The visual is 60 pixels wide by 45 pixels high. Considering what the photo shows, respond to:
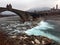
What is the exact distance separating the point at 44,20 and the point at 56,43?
11.9 m

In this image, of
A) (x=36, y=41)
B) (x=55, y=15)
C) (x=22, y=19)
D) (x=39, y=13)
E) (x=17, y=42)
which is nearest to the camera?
(x=17, y=42)

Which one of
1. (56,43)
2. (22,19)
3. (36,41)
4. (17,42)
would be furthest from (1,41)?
(22,19)

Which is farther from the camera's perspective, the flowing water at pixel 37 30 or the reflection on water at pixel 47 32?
the flowing water at pixel 37 30

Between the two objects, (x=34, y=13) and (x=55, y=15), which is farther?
(x=34, y=13)

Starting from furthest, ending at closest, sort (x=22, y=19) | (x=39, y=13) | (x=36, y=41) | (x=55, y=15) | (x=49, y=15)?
(x=22, y=19) → (x=39, y=13) → (x=49, y=15) → (x=55, y=15) → (x=36, y=41)

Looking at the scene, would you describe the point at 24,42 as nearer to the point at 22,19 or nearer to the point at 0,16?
the point at 0,16

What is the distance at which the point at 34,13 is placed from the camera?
67.3ft

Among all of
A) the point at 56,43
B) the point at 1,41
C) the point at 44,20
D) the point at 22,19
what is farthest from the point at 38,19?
the point at 1,41

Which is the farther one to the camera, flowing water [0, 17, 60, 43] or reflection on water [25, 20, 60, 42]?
flowing water [0, 17, 60, 43]

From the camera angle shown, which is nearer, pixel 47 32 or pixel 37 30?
pixel 47 32

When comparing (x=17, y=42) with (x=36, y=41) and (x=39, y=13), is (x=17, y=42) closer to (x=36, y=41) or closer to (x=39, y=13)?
(x=36, y=41)

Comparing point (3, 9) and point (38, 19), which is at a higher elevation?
point (3, 9)

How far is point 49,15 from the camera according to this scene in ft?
61.7

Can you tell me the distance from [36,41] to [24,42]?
0.85 meters
